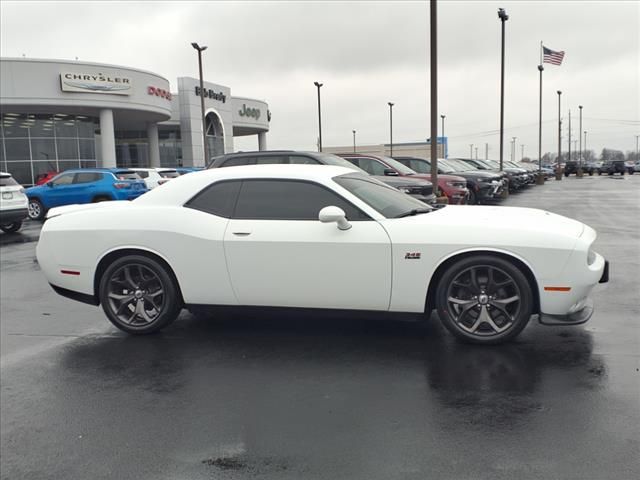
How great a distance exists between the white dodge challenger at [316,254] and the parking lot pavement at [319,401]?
360 mm

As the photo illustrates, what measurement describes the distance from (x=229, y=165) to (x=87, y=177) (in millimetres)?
8434

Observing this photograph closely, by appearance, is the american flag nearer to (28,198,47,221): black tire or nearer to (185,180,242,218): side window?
(28,198,47,221): black tire

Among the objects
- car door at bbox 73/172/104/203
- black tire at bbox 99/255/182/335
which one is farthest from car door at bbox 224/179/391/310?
car door at bbox 73/172/104/203

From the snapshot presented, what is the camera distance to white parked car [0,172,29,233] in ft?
45.5

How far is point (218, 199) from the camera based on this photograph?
5.40 meters

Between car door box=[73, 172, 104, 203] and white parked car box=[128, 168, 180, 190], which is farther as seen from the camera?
white parked car box=[128, 168, 180, 190]

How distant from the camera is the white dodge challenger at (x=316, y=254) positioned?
185 inches

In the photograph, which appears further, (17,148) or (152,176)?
(17,148)

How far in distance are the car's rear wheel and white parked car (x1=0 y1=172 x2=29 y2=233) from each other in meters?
4.50

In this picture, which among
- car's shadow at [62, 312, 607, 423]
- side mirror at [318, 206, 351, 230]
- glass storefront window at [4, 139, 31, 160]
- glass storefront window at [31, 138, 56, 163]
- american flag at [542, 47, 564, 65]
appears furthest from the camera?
glass storefront window at [31, 138, 56, 163]

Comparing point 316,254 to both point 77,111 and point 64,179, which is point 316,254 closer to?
point 64,179

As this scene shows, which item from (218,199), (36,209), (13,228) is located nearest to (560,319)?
(218,199)

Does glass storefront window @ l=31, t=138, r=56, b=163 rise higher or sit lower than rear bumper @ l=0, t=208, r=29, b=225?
higher

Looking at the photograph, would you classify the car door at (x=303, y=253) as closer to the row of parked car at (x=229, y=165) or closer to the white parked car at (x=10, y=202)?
the row of parked car at (x=229, y=165)
